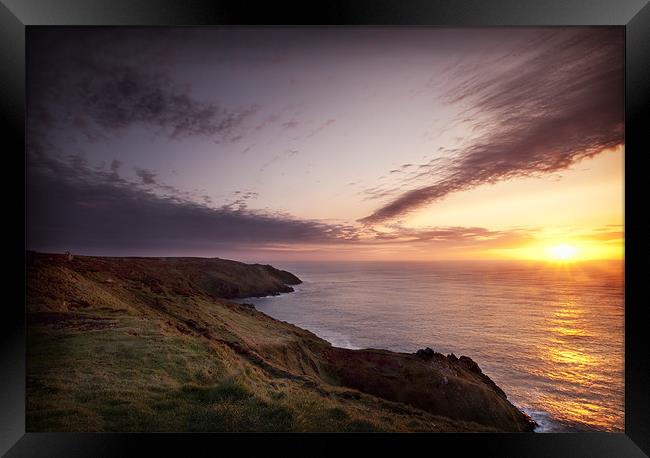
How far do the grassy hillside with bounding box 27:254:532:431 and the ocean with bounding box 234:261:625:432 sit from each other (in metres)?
0.28

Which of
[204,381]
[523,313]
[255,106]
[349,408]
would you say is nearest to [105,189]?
[255,106]

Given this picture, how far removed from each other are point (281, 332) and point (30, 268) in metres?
3.68

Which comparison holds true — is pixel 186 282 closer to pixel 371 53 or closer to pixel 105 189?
pixel 105 189

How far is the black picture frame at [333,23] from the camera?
254 centimetres

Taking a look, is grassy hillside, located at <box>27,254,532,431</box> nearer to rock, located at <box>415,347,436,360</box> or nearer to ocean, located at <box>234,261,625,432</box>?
rock, located at <box>415,347,436,360</box>

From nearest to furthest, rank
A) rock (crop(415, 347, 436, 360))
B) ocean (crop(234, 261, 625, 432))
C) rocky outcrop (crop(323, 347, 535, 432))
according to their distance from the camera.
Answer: ocean (crop(234, 261, 625, 432)) < rocky outcrop (crop(323, 347, 535, 432)) < rock (crop(415, 347, 436, 360))

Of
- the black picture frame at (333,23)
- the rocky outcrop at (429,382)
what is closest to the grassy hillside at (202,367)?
the rocky outcrop at (429,382)

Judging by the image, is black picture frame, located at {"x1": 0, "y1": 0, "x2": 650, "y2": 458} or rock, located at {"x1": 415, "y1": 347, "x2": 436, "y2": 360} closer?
black picture frame, located at {"x1": 0, "y1": 0, "x2": 650, "y2": 458}

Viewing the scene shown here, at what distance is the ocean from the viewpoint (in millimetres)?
2926

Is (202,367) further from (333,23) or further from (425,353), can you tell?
(333,23)

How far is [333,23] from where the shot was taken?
2596mm

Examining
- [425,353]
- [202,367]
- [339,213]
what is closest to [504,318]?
[425,353]

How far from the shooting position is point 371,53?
3156 mm

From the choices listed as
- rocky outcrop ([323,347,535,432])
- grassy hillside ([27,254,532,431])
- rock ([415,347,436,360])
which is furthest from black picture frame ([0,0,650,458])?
rock ([415,347,436,360])
